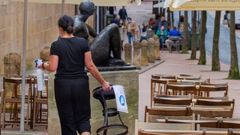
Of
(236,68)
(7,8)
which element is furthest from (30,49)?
(236,68)

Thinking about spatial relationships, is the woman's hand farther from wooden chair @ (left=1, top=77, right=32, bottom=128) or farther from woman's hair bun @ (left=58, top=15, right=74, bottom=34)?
wooden chair @ (left=1, top=77, right=32, bottom=128)

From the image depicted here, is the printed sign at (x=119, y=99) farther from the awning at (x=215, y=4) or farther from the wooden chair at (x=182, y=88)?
the wooden chair at (x=182, y=88)

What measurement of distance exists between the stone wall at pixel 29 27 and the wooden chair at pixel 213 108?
13372mm

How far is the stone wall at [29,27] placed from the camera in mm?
25406

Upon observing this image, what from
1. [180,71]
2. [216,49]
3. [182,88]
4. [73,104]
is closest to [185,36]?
[180,71]

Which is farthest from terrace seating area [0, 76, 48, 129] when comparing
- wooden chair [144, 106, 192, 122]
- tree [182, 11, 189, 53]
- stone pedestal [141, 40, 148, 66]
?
tree [182, 11, 189, 53]

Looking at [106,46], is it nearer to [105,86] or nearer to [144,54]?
[105,86]

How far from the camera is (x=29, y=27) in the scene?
2894cm

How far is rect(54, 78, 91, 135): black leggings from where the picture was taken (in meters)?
8.36

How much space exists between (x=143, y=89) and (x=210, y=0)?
31.3 feet

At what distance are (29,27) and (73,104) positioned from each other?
20770 mm

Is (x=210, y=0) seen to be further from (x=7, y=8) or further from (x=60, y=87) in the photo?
(x=7, y=8)

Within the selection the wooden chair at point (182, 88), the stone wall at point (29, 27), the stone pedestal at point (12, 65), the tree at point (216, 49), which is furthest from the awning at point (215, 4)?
the tree at point (216, 49)

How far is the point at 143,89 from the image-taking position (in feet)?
68.6
